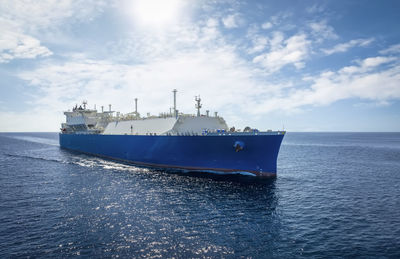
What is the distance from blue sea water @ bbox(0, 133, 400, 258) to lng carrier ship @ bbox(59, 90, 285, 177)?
2.42m

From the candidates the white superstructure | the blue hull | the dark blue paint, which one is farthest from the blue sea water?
the white superstructure

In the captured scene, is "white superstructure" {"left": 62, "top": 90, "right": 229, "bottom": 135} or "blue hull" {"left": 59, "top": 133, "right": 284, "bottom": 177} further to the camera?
→ "white superstructure" {"left": 62, "top": 90, "right": 229, "bottom": 135}

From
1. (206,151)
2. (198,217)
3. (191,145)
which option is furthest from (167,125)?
(198,217)

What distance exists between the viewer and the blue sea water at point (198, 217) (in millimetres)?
12367

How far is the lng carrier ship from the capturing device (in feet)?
89.7

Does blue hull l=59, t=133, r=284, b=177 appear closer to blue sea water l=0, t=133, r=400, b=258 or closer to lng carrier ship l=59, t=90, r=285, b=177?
lng carrier ship l=59, t=90, r=285, b=177

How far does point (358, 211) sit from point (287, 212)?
5.76m

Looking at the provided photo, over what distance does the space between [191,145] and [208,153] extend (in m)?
2.58

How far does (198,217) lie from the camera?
53.7 feet

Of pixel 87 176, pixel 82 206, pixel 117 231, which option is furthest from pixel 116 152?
pixel 117 231

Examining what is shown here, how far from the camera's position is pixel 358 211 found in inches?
707

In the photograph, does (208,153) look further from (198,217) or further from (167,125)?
(198,217)

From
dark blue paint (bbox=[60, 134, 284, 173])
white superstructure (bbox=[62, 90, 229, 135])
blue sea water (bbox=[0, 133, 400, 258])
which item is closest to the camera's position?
blue sea water (bbox=[0, 133, 400, 258])

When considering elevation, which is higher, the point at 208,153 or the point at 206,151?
the point at 206,151
